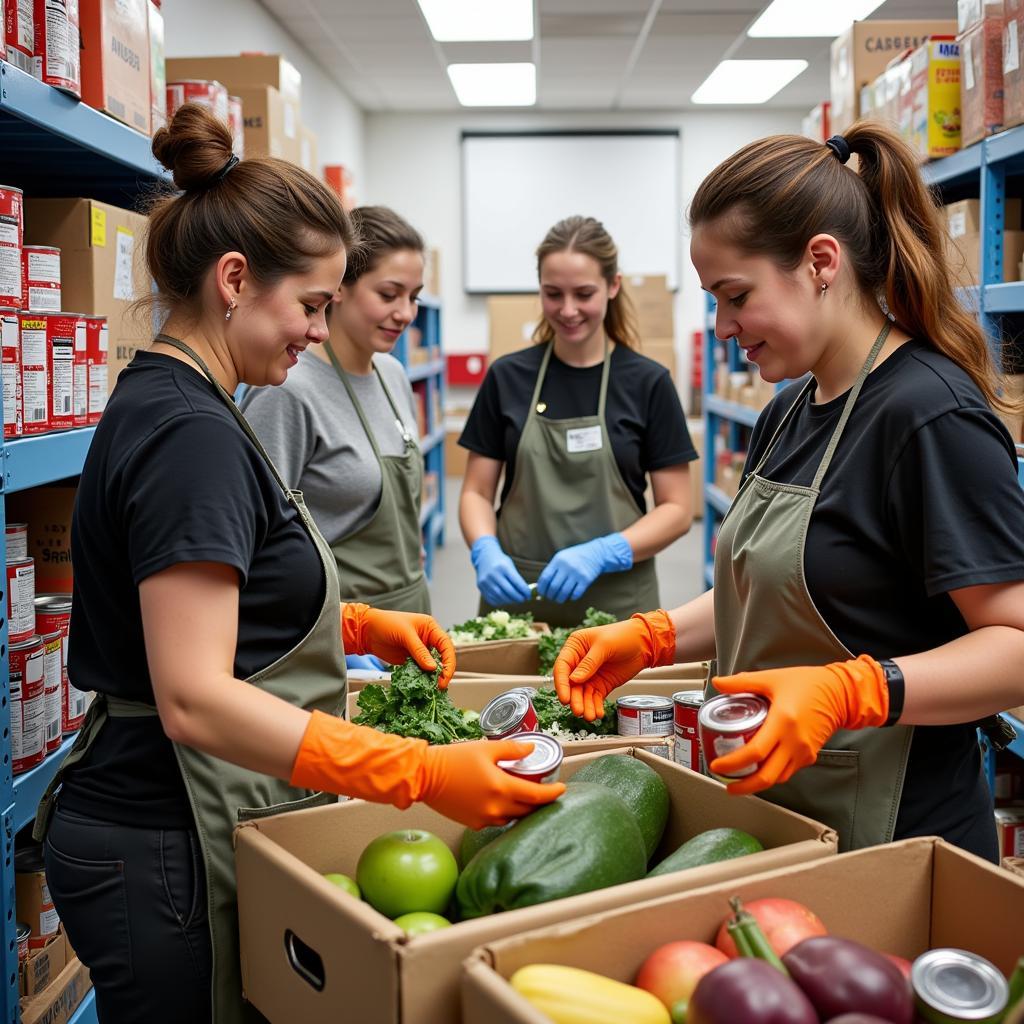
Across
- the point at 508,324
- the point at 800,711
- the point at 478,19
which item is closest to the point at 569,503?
the point at 800,711

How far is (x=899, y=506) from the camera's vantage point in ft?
4.43

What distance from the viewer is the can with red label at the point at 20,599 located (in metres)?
2.00

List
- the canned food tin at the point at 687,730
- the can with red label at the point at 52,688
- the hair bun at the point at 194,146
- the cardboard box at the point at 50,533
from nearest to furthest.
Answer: the hair bun at the point at 194,146
the canned food tin at the point at 687,730
the can with red label at the point at 52,688
the cardboard box at the point at 50,533

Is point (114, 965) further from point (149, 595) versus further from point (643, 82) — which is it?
point (643, 82)

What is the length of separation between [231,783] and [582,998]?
0.60 m

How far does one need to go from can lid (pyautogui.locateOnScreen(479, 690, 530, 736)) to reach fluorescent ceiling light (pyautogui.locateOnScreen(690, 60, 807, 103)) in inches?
342

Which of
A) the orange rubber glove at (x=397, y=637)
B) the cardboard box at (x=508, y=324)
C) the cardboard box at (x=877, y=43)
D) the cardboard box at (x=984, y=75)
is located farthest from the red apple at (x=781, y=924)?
the cardboard box at (x=508, y=324)

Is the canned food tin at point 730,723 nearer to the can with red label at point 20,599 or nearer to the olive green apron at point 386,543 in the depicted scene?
the can with red label at point 20,599

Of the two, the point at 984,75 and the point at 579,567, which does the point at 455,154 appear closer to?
the point at 984,75

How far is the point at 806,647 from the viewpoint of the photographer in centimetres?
145

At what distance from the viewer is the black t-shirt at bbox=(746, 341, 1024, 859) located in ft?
4.24

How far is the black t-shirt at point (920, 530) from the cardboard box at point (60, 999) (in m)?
1.60

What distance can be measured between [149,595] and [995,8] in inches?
109

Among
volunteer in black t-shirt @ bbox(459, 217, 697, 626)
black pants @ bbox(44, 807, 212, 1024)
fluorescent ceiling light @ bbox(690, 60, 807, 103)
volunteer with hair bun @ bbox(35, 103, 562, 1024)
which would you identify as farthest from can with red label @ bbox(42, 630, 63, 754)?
fluorescent ceiling light @ bbox(690, 60, 807, 103)
